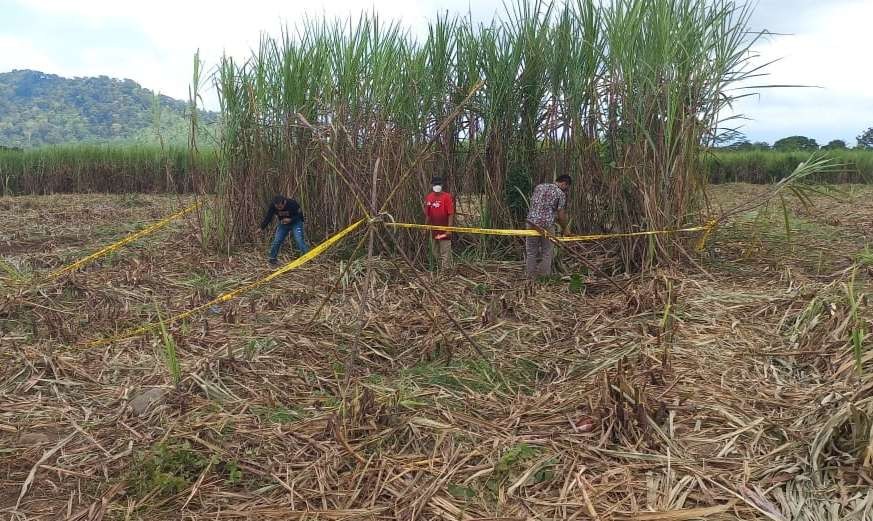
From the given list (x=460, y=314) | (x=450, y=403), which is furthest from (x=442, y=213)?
(x=450, y=403)

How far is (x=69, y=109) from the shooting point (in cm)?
8712

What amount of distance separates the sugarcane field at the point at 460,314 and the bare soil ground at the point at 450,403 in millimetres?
15

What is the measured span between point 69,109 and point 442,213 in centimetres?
10154

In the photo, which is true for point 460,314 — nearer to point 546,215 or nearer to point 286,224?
point 546,215

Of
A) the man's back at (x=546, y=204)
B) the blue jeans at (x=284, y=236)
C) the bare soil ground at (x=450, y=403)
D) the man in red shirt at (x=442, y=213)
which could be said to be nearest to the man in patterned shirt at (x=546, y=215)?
the man's back at (x=546, y=204)

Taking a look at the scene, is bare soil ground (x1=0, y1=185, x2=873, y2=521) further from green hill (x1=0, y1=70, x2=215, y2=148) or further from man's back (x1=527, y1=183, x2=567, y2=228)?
green hill (x1=0, y1=70, x2=215, y2=148)

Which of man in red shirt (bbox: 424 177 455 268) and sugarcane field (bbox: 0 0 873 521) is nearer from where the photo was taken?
sugarcane field (bbox: 0 0 873 521)

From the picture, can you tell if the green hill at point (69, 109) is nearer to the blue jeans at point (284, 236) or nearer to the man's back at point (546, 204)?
the blue jeans at point (284, 236)

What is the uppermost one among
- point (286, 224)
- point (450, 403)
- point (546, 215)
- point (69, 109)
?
point (69, 109)

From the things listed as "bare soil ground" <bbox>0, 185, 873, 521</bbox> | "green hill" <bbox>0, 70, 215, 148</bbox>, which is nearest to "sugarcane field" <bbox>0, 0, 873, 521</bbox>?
"bare soil ground" <bbox>0, 185, 873, 521</bbox>

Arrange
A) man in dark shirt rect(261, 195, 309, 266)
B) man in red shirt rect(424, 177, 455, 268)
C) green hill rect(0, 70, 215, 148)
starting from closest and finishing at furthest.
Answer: man in red shirt rect(424, 177, 455, 268), man in dark shirt rect(261, 195, 309, 266), green hill rect(0, 70, 215, 148)

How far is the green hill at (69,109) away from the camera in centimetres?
6825

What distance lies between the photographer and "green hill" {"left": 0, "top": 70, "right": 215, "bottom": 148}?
68250mm

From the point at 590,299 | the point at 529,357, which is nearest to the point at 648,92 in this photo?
the point at 590,299
